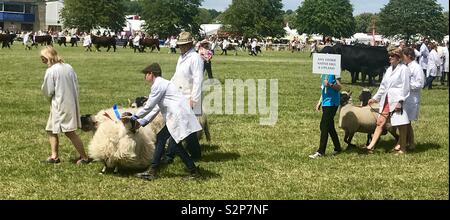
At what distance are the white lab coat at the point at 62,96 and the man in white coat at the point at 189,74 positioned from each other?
4.98ft

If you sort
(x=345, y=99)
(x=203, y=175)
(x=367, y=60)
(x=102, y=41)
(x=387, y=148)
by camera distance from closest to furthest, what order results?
(x=203, y=175) → (x=345, y=99) → (x=387, y=148) → (x=367, y=60) → (x=102, y=41)

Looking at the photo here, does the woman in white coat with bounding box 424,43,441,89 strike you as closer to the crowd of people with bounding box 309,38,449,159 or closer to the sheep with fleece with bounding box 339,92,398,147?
the crowd of people with bounding box 309,38,449,159

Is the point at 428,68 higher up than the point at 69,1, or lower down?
lower down

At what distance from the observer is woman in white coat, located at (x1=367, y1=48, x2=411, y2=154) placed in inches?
357

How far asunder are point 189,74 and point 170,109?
1162mm

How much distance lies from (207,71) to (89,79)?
5007 mm

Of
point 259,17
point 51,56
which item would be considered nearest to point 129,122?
point 51,56

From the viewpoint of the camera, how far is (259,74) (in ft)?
83.5

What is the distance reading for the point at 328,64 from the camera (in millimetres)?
8680

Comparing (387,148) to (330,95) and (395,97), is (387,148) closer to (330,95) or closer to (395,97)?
(395,97)

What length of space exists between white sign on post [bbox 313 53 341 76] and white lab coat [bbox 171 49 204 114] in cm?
190

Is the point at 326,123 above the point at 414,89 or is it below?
below
